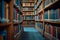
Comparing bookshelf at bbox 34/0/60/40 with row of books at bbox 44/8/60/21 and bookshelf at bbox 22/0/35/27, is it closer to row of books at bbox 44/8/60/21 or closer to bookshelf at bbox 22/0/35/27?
row of books at bbox 44/8/60/21

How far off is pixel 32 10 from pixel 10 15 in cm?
709

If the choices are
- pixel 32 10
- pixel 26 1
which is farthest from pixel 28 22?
pixel 26 1

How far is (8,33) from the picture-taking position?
2.00 m

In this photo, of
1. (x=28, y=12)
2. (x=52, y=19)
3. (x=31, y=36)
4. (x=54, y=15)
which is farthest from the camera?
(x=28, y=12)

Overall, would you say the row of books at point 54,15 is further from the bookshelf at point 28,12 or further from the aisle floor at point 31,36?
the bookshelf at point 28,12

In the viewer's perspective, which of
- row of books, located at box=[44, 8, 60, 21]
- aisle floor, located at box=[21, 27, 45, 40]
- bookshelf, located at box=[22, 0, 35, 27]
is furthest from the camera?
bookshelf, located at box=[22, 0, 35, 27]

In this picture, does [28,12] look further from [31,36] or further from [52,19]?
[52,19]

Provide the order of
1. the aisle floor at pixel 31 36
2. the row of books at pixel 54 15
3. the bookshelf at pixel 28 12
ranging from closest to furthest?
the row of books at pixel 54 15
the aisle floor at pixel 31 36
the bookshelf at pixel 28 12

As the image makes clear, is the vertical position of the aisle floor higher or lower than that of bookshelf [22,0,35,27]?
lower

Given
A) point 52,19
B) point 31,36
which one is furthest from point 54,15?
point 31,36

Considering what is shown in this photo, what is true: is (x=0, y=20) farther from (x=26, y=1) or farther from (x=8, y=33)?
(x=26, y=1)

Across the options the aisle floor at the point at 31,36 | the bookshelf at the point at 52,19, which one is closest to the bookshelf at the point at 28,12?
the aisle floor at the point at 31,36

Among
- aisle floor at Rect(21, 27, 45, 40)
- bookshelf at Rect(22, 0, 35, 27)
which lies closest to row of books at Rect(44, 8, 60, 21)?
aisle floor at Rect(21, 27, 45, 40)

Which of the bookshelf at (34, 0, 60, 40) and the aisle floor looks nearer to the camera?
the bookshelf at (34, 0, 60, 40)
